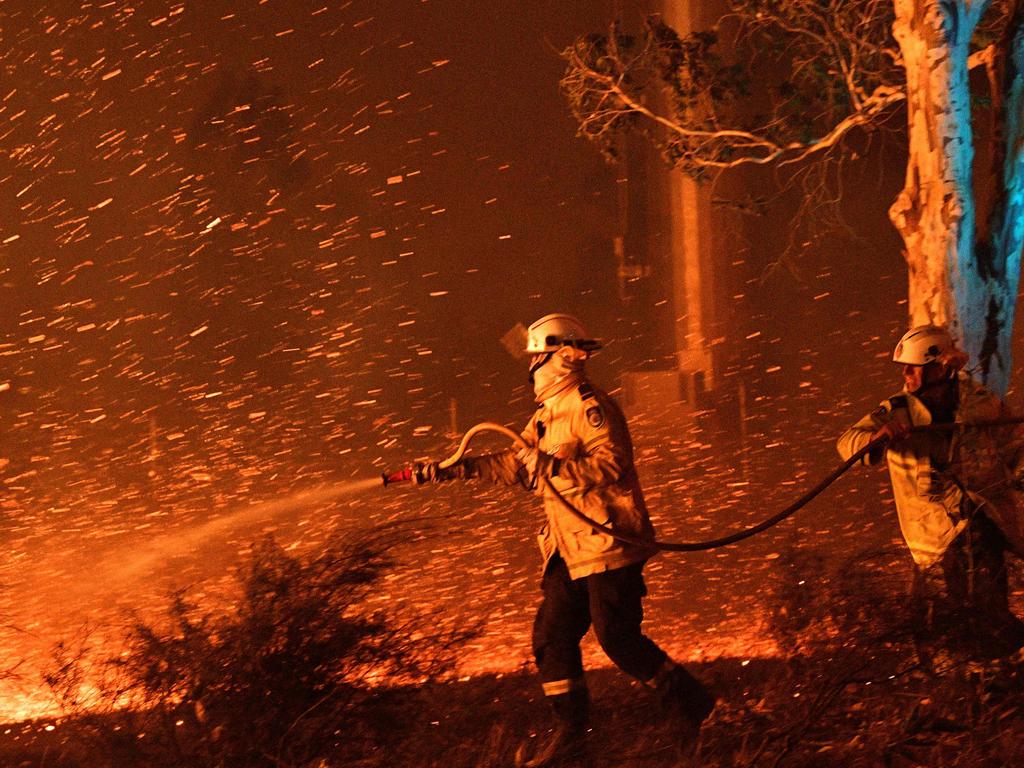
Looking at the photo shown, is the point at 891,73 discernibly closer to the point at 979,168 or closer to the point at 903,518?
the point at 979,168

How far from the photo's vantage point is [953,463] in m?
5.70

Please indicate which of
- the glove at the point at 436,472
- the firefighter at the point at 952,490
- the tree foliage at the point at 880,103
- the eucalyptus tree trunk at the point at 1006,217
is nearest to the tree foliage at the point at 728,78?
the tree foliage at the point at 880,103

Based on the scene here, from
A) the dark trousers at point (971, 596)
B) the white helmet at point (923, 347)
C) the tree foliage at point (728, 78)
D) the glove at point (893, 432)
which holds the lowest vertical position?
the dark trousers at point (971, 596)

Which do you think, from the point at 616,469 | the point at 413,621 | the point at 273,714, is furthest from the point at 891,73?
the point at 273,714

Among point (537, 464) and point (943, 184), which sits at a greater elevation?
point (943, 184)

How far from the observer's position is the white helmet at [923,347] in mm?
5754

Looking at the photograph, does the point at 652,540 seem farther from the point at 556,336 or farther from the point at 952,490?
the point at 952,490

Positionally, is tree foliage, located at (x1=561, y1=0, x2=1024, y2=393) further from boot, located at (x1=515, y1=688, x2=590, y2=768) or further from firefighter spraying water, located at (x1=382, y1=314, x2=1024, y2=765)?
boot, located at (x1=515, y1=688, x2=590, y2=768)

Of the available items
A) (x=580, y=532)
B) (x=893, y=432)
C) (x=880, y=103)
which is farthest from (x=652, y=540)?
(x=880, y=103)

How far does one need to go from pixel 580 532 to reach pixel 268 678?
1.36 meters

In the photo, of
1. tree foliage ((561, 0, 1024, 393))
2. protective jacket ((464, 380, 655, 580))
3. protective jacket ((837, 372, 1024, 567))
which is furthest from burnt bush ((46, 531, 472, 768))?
tree foliage ((561, 0, 1024, 393))

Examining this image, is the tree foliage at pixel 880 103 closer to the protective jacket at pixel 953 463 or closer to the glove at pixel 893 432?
the protective jacket at pixel 953 463

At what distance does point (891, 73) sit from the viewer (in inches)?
360

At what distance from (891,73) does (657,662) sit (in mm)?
5388
